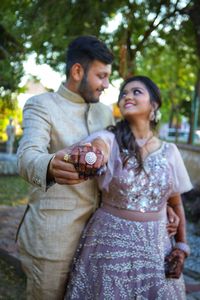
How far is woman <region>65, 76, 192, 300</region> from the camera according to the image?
74.7 inches

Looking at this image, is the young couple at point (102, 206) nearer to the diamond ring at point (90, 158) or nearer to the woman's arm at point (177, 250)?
the woman's arm at point (177, 250)

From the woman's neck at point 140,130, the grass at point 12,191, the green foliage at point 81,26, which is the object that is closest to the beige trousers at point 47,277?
the woman's neck at point 140,130

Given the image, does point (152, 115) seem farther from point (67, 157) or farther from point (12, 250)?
point (12, 250)

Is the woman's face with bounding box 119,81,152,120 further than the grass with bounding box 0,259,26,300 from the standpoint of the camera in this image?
No

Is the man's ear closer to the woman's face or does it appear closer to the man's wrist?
the woman's face

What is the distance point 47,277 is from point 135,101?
906 mm

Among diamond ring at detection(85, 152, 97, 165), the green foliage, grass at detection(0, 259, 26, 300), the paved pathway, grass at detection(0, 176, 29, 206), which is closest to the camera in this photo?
diamond ring at detection(85, 152, 97, 165)

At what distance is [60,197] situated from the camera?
1980 mm

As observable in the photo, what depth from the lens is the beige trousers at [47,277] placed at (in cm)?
198

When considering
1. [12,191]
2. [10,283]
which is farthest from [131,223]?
[12,191]

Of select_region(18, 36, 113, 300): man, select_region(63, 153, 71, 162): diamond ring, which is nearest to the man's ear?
select_region(18, 36, 113, 300): man

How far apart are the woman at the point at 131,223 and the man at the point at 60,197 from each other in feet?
0.22

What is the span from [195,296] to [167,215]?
2218 millimetres

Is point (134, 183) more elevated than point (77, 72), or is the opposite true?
point (77, 72)
